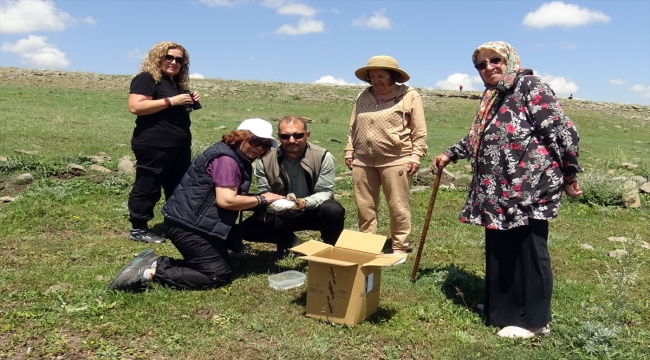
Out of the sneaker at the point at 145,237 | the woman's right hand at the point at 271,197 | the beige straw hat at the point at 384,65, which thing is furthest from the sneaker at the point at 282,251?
the beige straw hat at the point at 384,65

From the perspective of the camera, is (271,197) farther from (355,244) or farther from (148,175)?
(148,175)

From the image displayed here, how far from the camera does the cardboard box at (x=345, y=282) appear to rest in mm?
4250

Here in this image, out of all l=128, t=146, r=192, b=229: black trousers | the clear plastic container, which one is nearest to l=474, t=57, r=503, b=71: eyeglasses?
the clear plastic container

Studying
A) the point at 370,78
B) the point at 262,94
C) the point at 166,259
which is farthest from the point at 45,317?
the point at 262,94

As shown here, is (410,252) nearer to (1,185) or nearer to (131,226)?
(131,226)

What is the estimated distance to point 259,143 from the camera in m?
4.95

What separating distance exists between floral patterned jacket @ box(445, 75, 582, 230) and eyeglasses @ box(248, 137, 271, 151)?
1.92m

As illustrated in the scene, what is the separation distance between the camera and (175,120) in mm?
6453

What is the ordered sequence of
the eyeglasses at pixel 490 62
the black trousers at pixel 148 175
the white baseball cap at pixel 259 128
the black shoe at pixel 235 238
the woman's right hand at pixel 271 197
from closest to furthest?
the eyeglasses at pixel 490 62, the white baseball cap at pixel 259 128, the woman's right hand at pixel 271 197, the black shoe at pixel 235 238, the black trousers at pixel 148 175

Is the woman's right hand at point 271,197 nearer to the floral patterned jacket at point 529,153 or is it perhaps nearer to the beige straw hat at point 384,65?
the beige straw hat at point 384,65

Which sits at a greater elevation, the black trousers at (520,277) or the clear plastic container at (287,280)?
the black trousers at (520,277)

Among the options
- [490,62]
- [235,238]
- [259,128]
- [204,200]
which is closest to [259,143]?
[259,128]

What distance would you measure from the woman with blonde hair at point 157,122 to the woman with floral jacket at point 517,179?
11.6 feet

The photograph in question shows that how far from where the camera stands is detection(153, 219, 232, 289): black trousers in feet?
16.2
